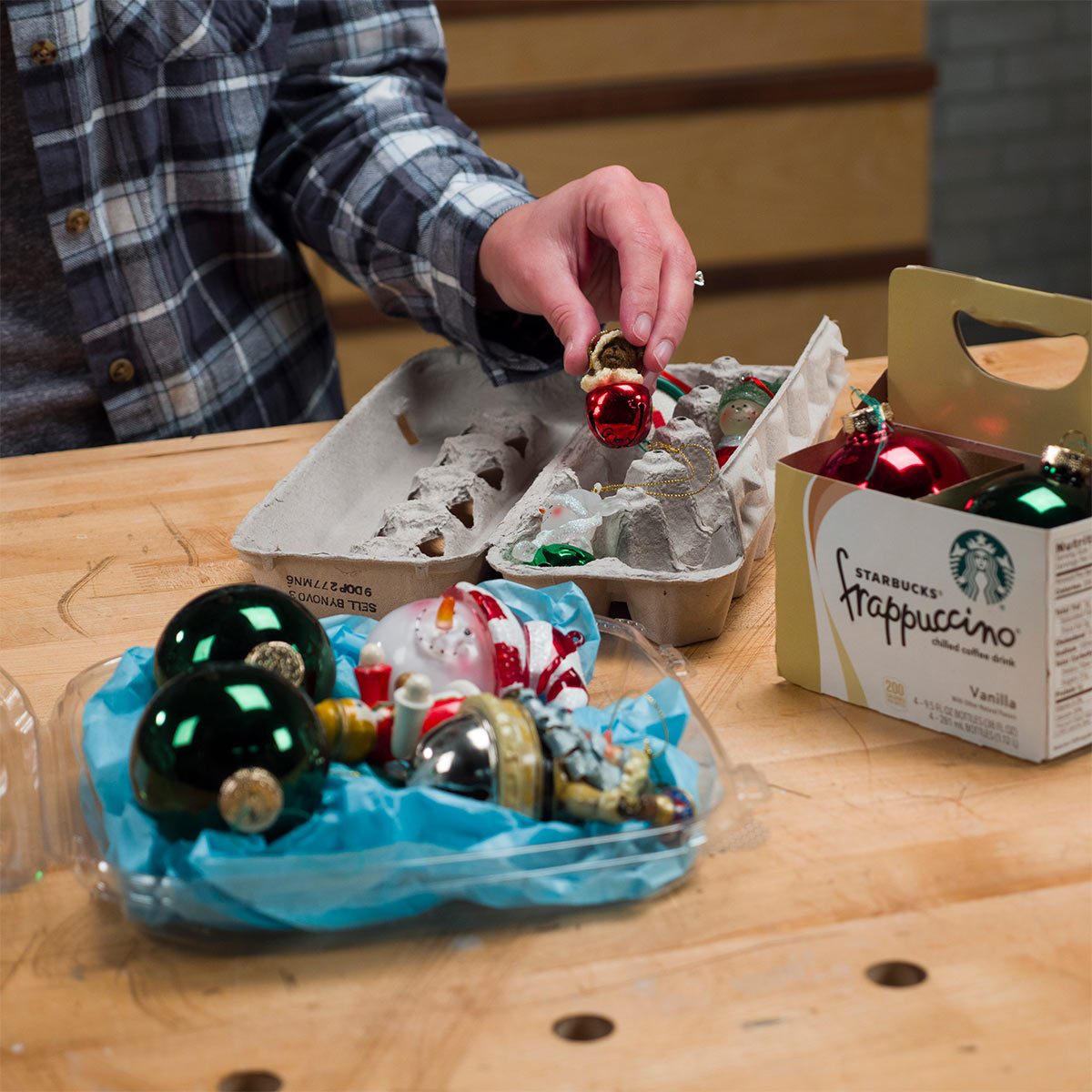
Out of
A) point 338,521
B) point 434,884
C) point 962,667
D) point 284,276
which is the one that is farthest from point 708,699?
point 284,276

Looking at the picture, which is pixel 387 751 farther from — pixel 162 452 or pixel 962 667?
pixel 162 452

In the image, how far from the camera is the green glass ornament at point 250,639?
0.65 m

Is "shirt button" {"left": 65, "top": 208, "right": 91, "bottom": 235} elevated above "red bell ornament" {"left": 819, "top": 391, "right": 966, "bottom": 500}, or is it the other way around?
"shirt button" {"left": 65, "top": 208, "right": 91, "bottom": 235}

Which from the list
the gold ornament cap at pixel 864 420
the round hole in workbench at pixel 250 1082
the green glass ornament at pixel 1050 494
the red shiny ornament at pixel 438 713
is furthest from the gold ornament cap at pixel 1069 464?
the round hole in workbench at pixel 250 1082

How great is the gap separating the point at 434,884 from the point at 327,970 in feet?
0.18

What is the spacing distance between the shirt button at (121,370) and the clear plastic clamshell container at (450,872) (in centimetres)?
73

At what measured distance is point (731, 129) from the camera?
2.83 m

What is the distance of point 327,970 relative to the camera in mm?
557

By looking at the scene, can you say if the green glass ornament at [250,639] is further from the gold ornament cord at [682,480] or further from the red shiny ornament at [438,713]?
the gold ornament cord at [682,480]

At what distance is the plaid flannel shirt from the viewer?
3.97ft

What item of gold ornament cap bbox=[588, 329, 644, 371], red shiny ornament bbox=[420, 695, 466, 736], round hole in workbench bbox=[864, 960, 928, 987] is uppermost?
gold ornament cap bbox=[588, 329, 644, 371]

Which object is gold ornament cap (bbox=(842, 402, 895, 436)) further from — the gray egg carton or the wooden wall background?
the wooden wall background

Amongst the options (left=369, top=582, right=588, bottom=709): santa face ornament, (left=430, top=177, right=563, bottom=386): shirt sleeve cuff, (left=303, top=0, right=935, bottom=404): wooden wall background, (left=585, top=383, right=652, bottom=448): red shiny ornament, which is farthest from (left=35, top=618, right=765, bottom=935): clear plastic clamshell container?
(left=303, top=0, right=935, bottom=404): wooden wall background

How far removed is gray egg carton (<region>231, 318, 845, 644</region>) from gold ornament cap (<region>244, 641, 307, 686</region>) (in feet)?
0.57
